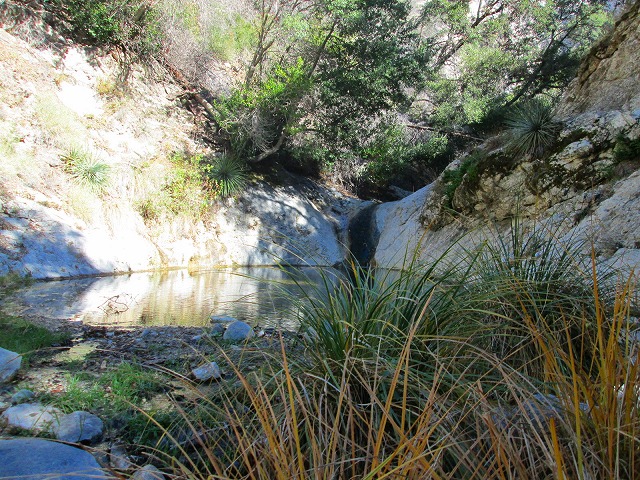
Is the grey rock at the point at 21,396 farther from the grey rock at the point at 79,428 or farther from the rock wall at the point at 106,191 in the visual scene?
the rock wall at the point at 106,191

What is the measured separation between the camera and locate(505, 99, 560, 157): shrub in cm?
951

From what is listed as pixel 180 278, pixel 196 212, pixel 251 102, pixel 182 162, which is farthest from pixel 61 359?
pixel 251 102

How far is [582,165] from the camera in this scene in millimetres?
8742

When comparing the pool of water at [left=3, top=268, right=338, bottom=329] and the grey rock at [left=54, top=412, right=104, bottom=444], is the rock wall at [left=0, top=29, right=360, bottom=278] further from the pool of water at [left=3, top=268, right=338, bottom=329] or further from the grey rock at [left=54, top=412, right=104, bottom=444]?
the grey rock at [left=54, top=412, right=104, bottom=444]

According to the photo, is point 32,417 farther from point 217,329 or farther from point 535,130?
point 535,130

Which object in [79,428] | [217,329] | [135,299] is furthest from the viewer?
[135,299]

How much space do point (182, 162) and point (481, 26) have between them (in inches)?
569

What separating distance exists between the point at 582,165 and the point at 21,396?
9315mm

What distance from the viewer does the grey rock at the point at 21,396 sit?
9.68 ft

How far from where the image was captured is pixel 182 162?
15.2 m

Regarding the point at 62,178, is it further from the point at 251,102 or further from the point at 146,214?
the point at 251,102

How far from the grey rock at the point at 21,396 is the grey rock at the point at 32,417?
23 centimetres

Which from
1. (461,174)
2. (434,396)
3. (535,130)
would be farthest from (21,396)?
(461,174)

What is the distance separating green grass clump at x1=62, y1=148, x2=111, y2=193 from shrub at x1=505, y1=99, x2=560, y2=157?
403 inches
